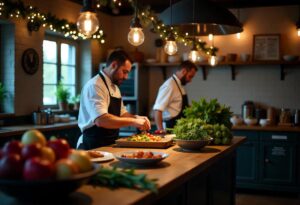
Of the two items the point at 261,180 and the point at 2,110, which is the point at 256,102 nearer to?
the point at 261,180

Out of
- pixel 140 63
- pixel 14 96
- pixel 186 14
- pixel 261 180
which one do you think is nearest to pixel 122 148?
pixel 186 14

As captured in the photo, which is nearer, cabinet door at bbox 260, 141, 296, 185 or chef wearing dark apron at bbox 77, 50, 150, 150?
chef wearing dark apron at bbox 77, 50, 150, 150

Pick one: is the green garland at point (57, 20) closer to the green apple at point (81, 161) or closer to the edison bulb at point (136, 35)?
the edison bulb at point (136, 35)

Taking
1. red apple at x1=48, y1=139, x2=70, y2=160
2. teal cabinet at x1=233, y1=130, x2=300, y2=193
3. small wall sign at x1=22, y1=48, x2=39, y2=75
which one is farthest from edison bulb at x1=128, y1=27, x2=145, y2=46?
teal cabinet at x1=233, y1=130, x2=300, y2=193

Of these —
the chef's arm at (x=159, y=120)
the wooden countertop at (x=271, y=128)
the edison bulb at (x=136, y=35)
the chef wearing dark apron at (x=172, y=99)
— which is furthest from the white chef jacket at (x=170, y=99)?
the edison bulb at (x=136, y=35)

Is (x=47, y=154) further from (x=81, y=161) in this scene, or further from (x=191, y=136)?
(x=191, y=136)

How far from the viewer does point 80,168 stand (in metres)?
1.76

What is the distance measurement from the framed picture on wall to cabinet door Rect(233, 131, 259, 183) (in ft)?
4.14

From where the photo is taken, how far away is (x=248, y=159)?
5.91 meters

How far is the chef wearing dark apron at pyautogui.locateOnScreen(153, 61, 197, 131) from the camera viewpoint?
517cm

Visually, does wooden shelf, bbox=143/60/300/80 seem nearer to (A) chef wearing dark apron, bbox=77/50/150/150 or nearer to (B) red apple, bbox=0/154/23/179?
(A) chef wearing dark apron, bbox=77/50/150/150

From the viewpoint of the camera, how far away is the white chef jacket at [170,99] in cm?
520

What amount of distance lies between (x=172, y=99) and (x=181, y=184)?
2860 millimetres

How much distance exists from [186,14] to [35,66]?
2.70 metres
